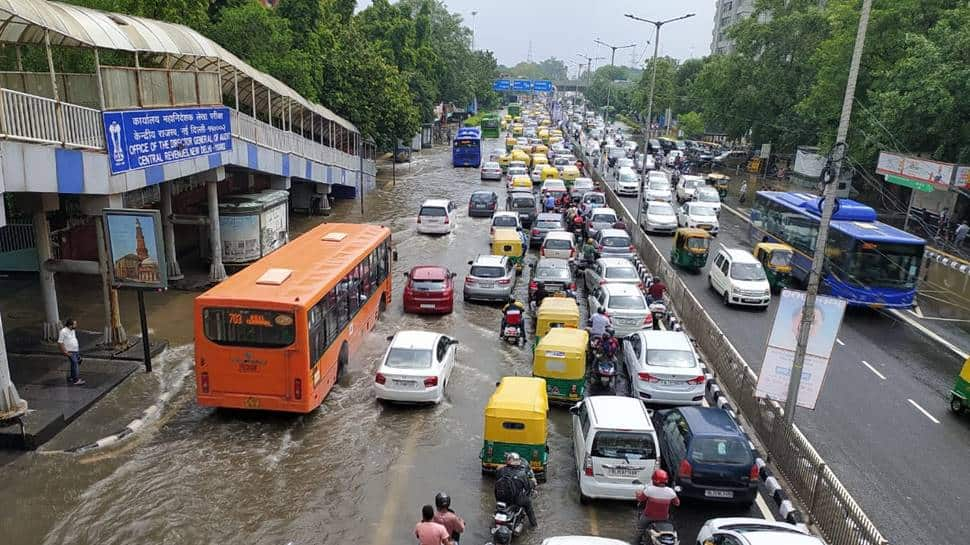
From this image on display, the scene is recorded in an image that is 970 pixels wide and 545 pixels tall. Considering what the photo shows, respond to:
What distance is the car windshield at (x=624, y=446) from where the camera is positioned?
11.3 m

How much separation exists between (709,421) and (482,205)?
28283 millimetres

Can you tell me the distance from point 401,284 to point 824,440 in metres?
15.2

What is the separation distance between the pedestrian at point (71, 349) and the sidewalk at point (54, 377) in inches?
6.0

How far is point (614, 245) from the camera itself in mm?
27141

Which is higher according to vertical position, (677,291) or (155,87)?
(155,87)

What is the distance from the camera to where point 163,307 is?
2123 cm

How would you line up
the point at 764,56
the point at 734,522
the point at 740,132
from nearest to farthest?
the point at 734,522 < the point at 764,56 < the point at 740,132

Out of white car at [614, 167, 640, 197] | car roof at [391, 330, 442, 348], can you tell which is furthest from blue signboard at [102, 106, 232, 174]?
white car at [614, 167, 640, 197]

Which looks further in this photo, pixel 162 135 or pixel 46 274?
pixel 162 135

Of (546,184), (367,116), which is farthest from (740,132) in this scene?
(367,116)

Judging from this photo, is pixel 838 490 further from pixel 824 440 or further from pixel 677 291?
pixel 677 291

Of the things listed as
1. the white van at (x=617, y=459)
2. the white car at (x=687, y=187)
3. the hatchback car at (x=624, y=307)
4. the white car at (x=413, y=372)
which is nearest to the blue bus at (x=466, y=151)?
the white car at (x=687, y=187)

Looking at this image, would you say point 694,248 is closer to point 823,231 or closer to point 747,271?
point 747,271

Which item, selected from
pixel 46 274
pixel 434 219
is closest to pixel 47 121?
pixel 46 274
